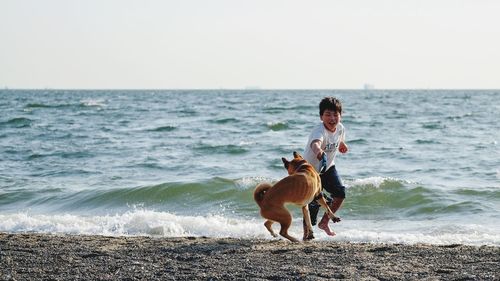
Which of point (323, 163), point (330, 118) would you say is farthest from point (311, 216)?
point (330, 118)

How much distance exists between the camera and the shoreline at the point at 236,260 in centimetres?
535

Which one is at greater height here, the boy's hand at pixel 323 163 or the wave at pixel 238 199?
the boy's hand at pixel 323 163

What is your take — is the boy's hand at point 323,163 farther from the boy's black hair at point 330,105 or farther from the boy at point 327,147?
the boy's black hair at point 330,105

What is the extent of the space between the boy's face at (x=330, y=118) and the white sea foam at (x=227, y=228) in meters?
1.61

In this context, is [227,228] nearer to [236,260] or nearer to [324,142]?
[324,142]

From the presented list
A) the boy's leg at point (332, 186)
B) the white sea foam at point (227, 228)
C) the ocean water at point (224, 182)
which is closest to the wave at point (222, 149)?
the ocean water at point (224, 182)

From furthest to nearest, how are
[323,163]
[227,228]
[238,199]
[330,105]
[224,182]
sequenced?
[224,182], [238,199], [227,228], [323,163], [330,105]

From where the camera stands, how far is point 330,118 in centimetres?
688

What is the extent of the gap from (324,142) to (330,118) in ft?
0.84

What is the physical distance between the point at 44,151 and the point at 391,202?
10.7 meters

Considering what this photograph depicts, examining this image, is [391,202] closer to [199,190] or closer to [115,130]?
[199,190]

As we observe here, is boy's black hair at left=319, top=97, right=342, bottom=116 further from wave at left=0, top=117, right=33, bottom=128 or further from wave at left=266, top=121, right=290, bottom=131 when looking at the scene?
wave at left=0, top=117, right=33, bottom=128

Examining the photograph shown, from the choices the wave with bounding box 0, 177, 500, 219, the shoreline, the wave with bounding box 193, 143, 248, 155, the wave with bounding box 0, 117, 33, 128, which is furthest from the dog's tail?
the wave with bounding box 0, 117, 33, 128

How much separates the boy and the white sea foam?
0.91 meters
